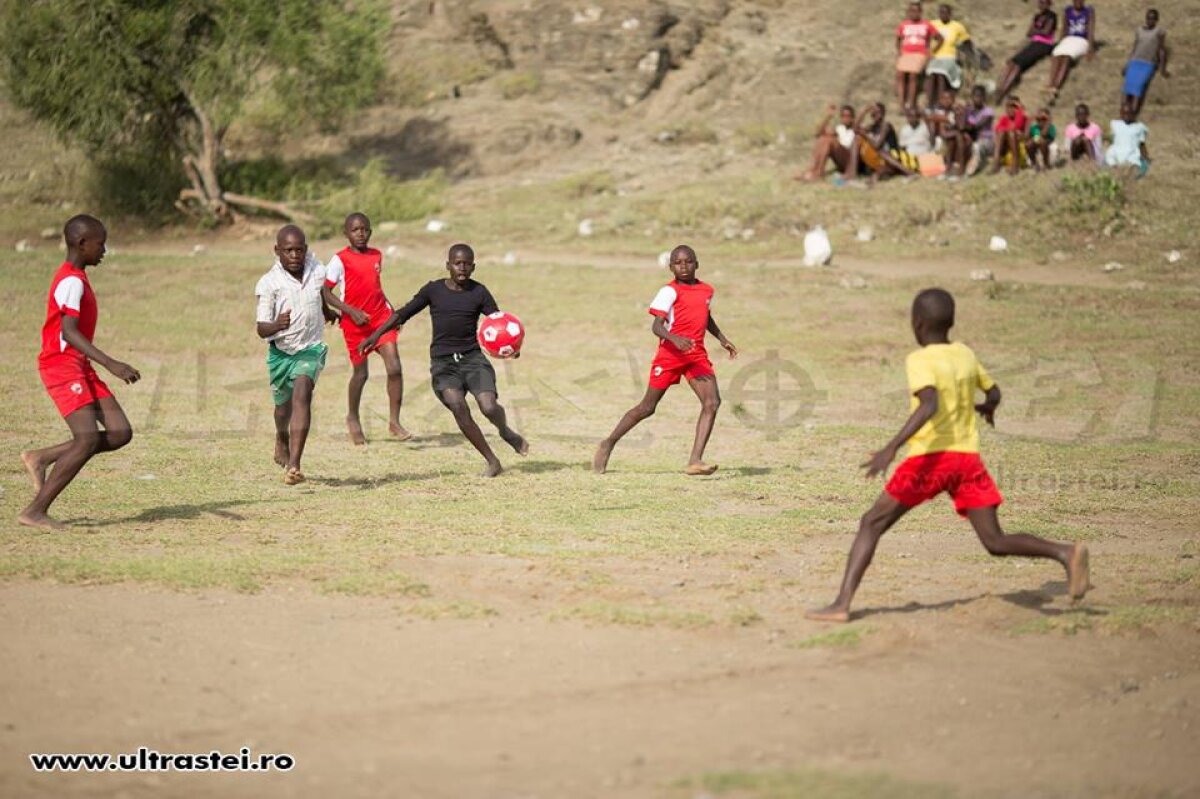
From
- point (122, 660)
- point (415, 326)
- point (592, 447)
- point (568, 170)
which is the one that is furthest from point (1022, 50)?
point (122, 660)

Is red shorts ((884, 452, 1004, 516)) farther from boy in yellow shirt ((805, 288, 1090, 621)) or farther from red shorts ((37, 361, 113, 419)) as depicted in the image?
red shorts ((37, 361, 113, 419))

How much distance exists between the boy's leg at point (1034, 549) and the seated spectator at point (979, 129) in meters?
16.7

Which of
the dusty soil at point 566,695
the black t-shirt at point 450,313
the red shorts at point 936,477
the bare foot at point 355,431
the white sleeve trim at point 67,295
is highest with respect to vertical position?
the white sleeve trim at point 67,295

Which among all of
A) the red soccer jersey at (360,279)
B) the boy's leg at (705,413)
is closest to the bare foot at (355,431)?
the red soccer jersey at (360,279)

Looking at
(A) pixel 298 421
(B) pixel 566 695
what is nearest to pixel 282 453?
(A) pixel 298 421

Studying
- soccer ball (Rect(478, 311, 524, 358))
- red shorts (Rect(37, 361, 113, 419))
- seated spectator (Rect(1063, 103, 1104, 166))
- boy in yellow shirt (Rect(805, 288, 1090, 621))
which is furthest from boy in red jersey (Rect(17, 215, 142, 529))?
seated spectator (Rect(1063, 103, 1104, 166))

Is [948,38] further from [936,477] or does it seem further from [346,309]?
[936,477]

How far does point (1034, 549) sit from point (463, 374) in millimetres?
4893

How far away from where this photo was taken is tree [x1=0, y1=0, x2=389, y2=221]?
23.1m

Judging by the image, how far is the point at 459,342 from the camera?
1052 centimetres

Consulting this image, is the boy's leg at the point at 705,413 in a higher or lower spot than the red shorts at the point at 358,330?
lower

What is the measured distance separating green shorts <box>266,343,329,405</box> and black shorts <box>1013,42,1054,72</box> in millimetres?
18621

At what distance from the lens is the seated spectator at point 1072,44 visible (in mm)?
25094

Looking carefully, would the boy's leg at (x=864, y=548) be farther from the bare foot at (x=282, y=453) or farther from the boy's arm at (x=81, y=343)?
the bare foot at (x=282, y=453)
